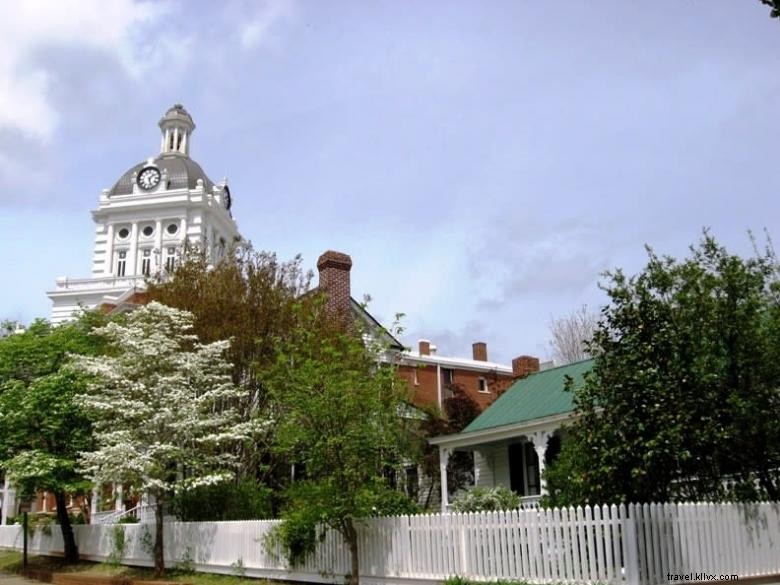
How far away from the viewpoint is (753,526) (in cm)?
1412

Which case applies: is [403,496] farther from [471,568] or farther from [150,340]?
[150,340]

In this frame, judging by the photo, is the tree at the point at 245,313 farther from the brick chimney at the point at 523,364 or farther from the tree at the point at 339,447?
the brick chimney at the point at 523,364

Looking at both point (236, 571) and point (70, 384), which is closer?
point (236, 571)

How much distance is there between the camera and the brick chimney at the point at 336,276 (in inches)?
1147

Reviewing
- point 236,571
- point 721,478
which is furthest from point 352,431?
point 721,478

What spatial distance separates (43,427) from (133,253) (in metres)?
46.9

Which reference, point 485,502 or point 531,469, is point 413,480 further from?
point 485,502

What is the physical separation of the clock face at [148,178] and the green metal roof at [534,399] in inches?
1953

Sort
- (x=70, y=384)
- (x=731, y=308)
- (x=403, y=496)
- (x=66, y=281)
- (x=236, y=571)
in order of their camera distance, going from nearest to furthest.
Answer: (x=731, y=308)
(x=403, y=496)
(x=236, y=571)
(x=70, y=384)
(x=66, y=281)

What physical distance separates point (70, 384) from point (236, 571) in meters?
7.73

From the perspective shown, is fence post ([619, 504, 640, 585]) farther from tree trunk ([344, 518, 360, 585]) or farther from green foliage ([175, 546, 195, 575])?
green foliage ([175, 546, 195, 575])

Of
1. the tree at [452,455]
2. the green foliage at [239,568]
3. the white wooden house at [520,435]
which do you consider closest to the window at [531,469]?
the white wooden house at [520,435]

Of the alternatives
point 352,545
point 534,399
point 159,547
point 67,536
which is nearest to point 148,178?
point 67,536

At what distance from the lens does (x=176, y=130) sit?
80.2m
